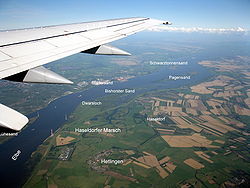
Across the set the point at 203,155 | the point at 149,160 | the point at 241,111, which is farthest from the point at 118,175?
the point at 241,111

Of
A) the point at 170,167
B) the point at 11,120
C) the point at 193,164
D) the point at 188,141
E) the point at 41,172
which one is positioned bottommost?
the point at 188,141

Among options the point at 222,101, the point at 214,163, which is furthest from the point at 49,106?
the point at 222,101

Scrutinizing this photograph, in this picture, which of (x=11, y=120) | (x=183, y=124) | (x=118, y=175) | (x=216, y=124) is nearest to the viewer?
(x=11, y=120)

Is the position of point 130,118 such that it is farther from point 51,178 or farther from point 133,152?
point 51,178

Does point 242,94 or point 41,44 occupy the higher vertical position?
point 41,44

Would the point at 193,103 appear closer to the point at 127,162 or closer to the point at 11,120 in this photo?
the point at 127,162

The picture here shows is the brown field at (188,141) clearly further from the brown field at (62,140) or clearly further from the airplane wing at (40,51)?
the airplane wing at (40,51)
